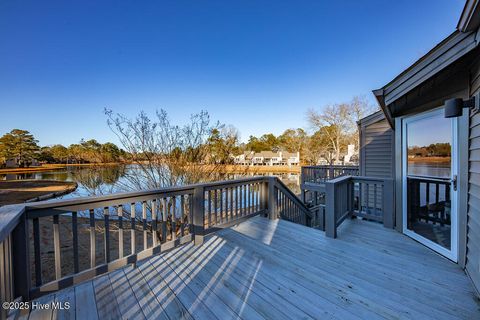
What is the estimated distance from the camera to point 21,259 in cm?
150

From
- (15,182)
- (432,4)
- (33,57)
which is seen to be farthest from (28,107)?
(432,4)

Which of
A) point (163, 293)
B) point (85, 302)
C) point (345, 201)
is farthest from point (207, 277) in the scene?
point (345, 201)

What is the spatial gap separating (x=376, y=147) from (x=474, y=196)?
12.9 ft

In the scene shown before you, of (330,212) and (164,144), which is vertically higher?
(164,144)

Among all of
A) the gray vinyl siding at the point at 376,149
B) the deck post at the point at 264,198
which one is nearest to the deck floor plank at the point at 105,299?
the deck post at the point at 264,198

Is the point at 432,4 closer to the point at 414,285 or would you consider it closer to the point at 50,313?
the point at 414,285

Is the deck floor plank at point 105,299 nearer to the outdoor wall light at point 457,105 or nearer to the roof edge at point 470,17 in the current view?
the outdoor wall light at point 457,105

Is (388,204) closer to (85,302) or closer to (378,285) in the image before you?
(378,285)

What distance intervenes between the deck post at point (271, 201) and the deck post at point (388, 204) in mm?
1904

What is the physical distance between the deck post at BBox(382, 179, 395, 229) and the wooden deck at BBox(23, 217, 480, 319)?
1.95ft

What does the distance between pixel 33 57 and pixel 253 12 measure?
9.24 m

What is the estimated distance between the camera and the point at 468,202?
2105 mm

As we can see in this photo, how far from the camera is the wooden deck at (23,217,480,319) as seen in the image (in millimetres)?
1609

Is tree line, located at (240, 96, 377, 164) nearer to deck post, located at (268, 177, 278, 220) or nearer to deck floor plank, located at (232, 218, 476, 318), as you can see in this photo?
deck post, located at (268, 177, 278, 220)
